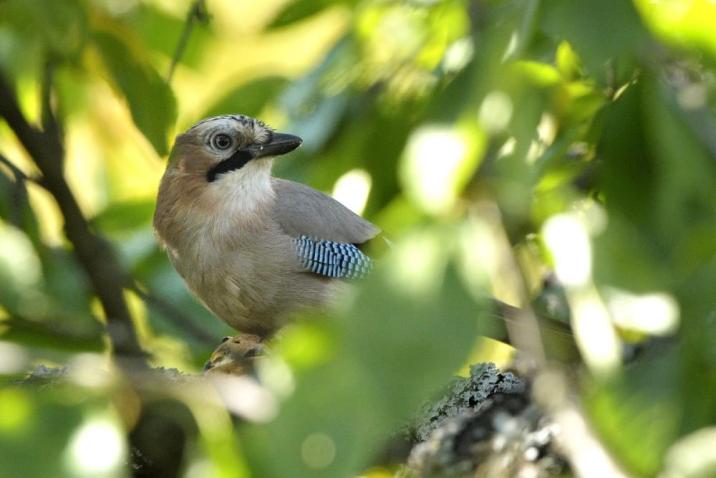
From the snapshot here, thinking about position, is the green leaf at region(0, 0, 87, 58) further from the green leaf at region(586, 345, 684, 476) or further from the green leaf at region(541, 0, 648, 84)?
the green leaf at region(586, 345, 684, 476)

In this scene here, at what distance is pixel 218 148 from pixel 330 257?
654mm

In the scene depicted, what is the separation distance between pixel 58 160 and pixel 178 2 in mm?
826

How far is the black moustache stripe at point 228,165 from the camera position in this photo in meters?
4.94

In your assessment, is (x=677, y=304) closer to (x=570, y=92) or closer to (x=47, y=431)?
(x=47, y=431)

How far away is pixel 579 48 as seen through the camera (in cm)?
197

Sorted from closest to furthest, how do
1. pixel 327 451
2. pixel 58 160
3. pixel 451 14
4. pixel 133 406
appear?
pixel 327 451 → pixel 133 406 → pixel 451 14 → pixel 58 160

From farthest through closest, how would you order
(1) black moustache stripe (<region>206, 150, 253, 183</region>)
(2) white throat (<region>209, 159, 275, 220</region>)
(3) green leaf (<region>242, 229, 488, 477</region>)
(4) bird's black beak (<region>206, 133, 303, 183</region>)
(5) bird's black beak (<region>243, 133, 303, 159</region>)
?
1. (1) black moustache stripe (<region>206, 150, 253, 183</region>)
2. (2) white throat (<region>209, 159, 275, 220</region>)
3. (4) bird's black beak (<region>206, 133, 303, 183</region>)
4. (5) bird's black beak (<region>243, 133, 303, 159</region>)
5. (3) green leaf (<region>242, 229, 488, 477</region>)

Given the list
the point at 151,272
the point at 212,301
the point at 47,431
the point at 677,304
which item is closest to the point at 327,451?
the point at 47,431

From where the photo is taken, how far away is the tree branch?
16.0 feet

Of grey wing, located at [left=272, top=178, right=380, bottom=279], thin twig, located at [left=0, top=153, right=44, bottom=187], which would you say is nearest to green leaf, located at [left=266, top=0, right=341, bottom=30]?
grey wing, located at [left=272, top=178, right=380, bottom=279]

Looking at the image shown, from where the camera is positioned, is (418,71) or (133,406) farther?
(418,71)

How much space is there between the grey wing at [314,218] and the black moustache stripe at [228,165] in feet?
0.60

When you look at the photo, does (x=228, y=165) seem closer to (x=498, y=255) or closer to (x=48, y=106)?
(x=48, y=106)

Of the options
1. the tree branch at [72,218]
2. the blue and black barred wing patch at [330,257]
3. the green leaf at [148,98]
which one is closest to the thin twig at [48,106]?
the tree branch at [72,218]
